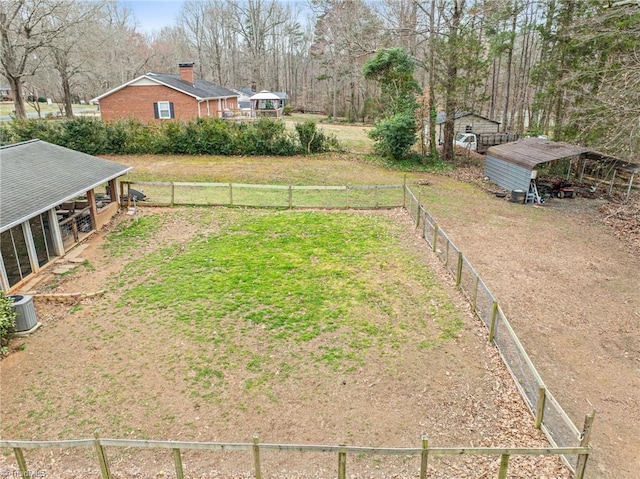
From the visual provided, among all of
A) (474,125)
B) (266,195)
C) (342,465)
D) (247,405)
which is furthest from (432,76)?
(342,465)

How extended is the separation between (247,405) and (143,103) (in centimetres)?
3194

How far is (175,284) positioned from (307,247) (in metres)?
4.47

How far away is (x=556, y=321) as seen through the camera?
33.2 ft

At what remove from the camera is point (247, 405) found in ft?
23.9

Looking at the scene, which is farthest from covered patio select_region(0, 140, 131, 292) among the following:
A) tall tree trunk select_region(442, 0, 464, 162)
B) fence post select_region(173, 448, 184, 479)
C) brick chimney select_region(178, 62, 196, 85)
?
brick chimney select_region(178, 62, 196, 85)

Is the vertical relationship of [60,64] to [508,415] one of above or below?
above

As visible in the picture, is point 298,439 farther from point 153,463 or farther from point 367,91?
point 367,91

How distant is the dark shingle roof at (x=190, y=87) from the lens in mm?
33219

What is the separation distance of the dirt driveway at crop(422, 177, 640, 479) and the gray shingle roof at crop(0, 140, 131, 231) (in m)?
12.6

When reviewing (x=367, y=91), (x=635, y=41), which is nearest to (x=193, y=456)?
(x=635, y=41)

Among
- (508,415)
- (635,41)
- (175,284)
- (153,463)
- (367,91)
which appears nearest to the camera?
(153,463)

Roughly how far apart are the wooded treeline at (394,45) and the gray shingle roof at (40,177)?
18.5 meters

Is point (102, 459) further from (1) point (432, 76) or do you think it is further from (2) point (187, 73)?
(2) point (187, 73)

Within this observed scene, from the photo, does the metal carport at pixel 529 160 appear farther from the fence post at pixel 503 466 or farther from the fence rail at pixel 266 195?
the fence post at pixel 503 466
